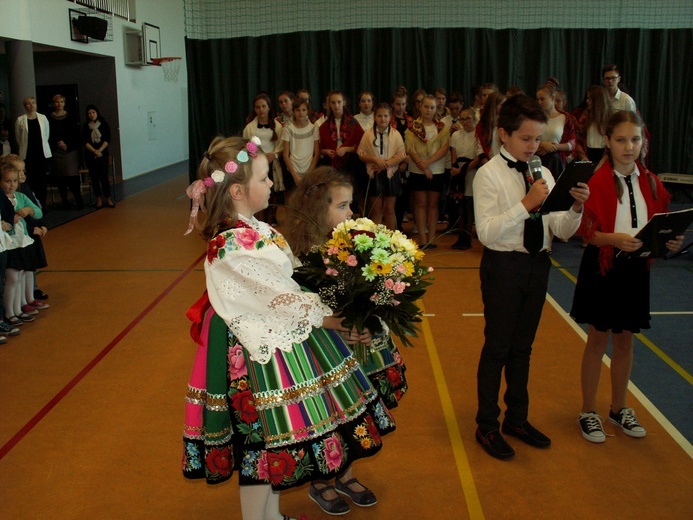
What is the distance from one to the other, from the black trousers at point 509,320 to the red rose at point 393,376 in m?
0.60

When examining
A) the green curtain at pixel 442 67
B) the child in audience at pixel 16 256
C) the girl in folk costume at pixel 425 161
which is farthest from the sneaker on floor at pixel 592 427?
the green curtain at pixel 442 67

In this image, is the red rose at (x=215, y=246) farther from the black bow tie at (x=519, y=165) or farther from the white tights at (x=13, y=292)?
the white tights at (x=13, y=292)

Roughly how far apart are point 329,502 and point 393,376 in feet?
1.99

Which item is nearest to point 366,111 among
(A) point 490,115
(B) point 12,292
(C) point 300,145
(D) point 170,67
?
(C) point 300,145

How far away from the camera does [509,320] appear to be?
3201mm

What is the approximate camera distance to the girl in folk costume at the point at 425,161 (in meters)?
7.71

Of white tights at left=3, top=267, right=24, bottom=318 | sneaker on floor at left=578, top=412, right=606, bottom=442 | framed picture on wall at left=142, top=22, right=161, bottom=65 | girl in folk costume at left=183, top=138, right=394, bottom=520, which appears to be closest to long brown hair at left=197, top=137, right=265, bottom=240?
girl in folk costume at left=183, top=138, right=394, bottom=520

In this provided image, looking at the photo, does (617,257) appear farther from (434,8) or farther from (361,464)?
(434,8)

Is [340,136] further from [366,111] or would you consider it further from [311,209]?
[311,209]

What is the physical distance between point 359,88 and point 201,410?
928 centimetres

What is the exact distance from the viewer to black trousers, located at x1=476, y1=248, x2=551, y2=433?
10.3 feet

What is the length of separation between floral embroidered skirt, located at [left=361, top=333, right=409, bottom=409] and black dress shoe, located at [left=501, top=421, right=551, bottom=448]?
872mm

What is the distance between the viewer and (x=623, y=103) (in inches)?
312

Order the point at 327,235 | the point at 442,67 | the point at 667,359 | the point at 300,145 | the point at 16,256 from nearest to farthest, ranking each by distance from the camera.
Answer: the point at 327,235 → the point at 667,359 → the point at 16,256 → the point at 300,145 → the point at 442,67
